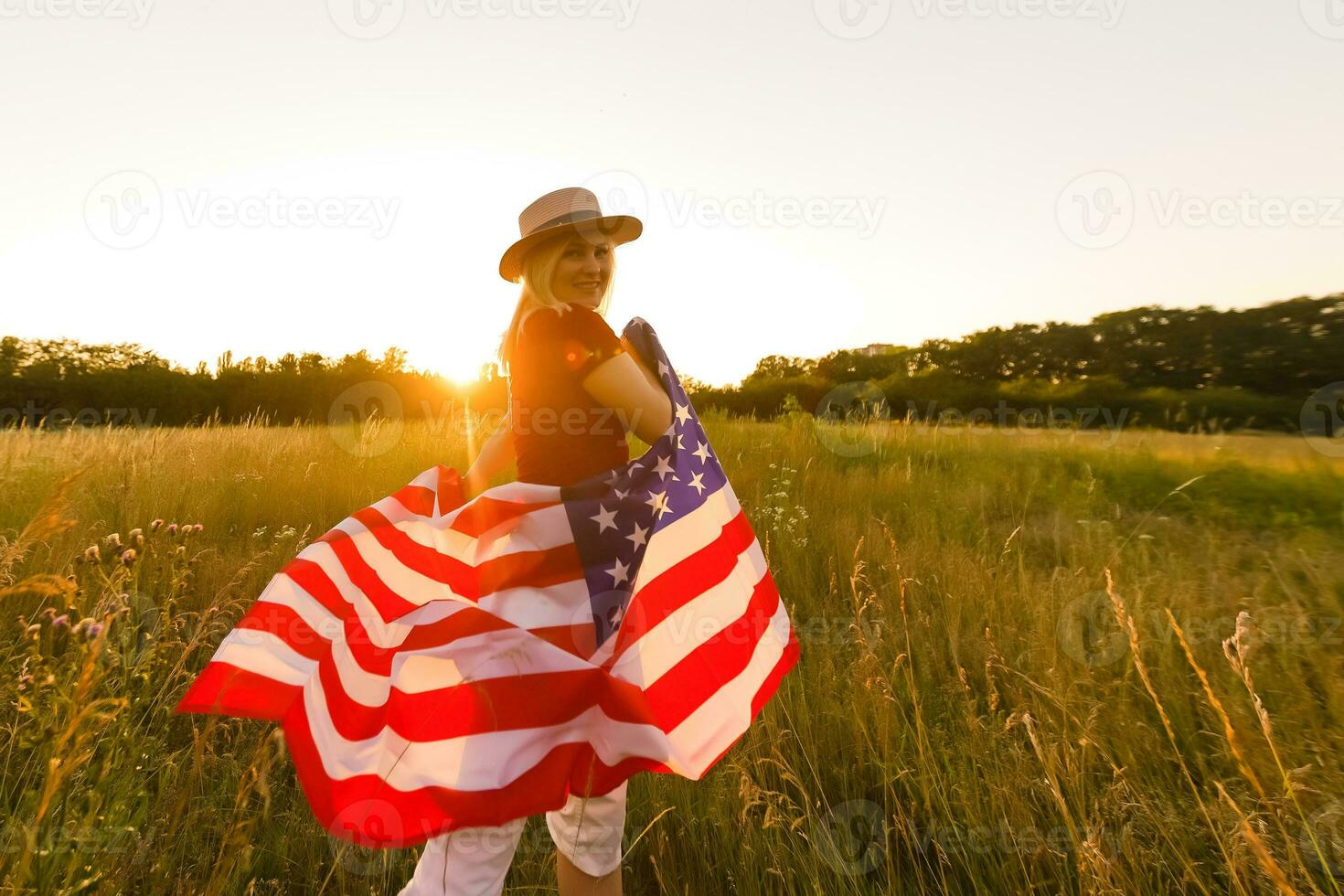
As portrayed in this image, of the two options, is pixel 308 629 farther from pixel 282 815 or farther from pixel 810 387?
pixel 810 387

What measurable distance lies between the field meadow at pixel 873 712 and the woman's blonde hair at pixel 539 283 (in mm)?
1183

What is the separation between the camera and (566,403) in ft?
5.99

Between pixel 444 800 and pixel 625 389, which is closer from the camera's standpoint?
pixel 444 800

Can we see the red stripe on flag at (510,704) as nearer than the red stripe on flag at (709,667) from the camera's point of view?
Yes

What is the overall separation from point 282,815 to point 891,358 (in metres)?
36.4

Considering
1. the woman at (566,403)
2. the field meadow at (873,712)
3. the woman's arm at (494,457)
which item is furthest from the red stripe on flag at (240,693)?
the woman's arm at (494,457)

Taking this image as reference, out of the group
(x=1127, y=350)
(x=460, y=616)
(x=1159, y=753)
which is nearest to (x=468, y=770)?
(x=460, y=616)

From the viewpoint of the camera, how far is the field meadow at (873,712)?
5.50 ft

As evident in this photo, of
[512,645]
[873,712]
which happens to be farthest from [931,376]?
[512,645]

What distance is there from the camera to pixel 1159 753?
7.51 feet

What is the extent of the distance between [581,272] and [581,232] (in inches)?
4.8

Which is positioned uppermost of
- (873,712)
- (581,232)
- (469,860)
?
(581,232)

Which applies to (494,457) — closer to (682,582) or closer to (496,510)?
(496,510)

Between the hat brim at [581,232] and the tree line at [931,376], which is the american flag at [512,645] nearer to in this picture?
the hat brim at [581,232]
